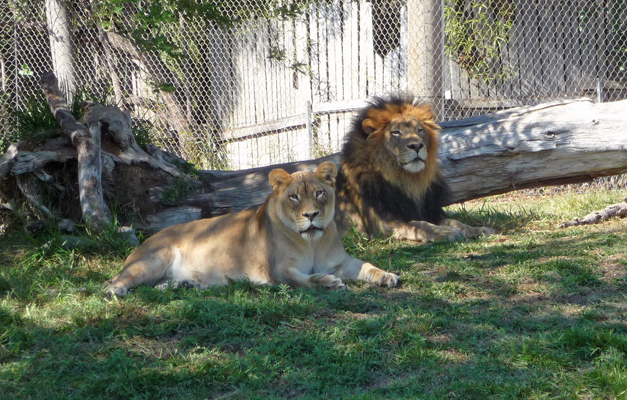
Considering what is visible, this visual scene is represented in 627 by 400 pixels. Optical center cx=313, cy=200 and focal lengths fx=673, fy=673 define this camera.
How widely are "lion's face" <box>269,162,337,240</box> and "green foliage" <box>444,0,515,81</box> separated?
604cm

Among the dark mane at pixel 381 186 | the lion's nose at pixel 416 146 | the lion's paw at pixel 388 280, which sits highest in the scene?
the lion's nose at pixel 416 146

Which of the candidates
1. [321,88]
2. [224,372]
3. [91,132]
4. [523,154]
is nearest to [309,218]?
[224,372]

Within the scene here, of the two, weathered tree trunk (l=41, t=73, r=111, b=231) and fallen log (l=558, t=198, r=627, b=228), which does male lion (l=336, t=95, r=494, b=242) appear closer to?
fallen log (l=558, t=198, r=627, b=228)

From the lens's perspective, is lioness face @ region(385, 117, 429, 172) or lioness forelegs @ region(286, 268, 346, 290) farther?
lioness face @ region(385, 117, 429, 172)

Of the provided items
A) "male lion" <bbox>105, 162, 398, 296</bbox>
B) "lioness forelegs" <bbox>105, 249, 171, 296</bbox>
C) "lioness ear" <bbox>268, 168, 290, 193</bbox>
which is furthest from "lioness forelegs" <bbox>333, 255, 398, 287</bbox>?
"lioness forelegs" <bbox>105, 249, 171, 296</bbox>

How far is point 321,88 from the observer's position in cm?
1050

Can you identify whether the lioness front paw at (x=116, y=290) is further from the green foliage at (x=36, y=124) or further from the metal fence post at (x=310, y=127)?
the metal fence post at (x=310, y=127)

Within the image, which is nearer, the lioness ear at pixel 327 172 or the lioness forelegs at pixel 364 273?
the lioness forelegs at pixel 364 273

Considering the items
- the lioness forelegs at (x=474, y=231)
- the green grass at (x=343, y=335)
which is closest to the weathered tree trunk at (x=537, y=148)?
the lioness forelegs at (x=474, y=231)

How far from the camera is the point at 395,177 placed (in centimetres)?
650

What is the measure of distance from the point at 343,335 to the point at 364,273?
1.24 metres

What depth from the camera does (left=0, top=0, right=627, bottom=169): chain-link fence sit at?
1016 centimetres

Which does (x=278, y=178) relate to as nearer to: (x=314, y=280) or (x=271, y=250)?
(x=271, y=250)

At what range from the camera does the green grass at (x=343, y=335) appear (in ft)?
10.6
